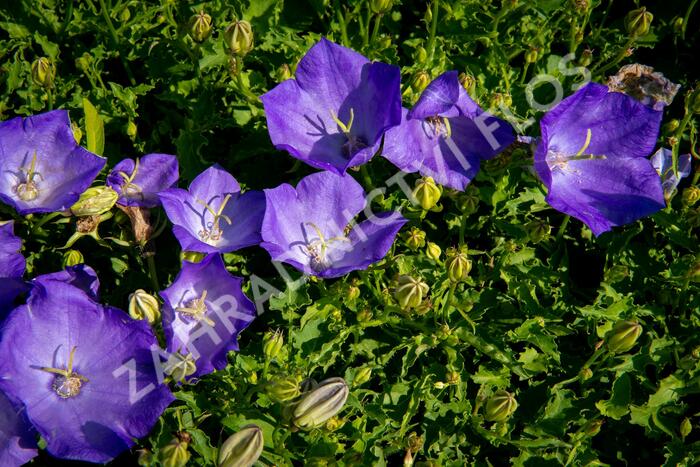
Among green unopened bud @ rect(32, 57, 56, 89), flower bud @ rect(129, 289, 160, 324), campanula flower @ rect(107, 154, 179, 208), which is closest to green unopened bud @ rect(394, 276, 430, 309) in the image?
flower bud @ rect(129, 289, 160, 324)

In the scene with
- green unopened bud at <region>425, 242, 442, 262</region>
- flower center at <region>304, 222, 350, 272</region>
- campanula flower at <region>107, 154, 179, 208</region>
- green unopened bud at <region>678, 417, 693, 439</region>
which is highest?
campanula flower at <region>107, 154, 179, 208</region>

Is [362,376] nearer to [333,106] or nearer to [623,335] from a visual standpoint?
[623,335]

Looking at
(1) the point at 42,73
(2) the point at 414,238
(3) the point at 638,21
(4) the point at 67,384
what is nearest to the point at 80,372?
(4) the point at 67,384

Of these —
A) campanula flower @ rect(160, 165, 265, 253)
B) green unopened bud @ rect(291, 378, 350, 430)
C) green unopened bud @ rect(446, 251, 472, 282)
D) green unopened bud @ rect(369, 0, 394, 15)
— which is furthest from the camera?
green unopened bud @ rect(369, 0, 394, 15)

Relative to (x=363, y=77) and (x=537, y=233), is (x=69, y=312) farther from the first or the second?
(x=537, y=233)

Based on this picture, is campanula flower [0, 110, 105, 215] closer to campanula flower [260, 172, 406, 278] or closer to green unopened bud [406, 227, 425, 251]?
campanula flower [260, 172, 406, 278]

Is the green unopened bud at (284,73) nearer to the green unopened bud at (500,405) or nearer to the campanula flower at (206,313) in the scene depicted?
the campanula flower at (206,313)

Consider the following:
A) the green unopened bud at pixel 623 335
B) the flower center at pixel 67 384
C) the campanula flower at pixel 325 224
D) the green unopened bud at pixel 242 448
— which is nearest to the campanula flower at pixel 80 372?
the flower center at pixel 67 384
